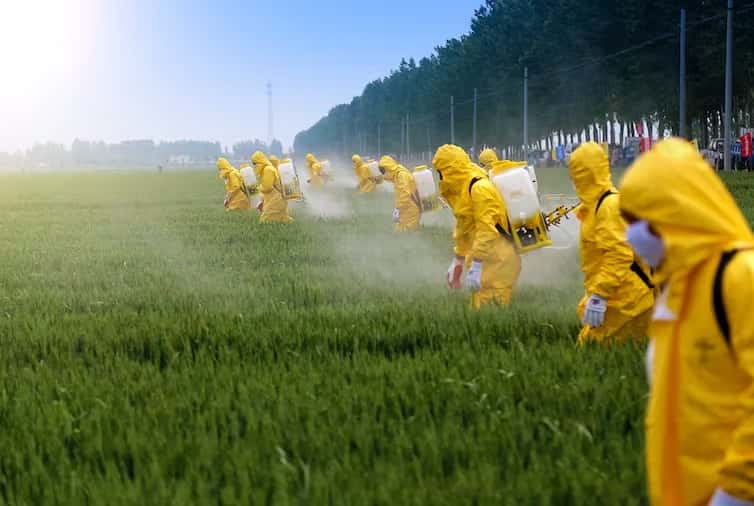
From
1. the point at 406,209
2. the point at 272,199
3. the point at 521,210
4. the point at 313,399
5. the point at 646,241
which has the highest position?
the point at 646,241

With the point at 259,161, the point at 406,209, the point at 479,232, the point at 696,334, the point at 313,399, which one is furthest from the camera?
the point at 259,161

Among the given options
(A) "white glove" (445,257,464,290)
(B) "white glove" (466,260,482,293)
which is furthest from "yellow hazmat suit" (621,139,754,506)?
(A) "white glove" (445,257,464,290)

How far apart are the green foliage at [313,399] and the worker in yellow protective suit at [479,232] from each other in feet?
1.30

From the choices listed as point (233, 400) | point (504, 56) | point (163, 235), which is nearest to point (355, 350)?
point (233, 400)

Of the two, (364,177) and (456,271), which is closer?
(456,271)

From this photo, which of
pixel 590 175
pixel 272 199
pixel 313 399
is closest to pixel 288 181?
pixel 272 199

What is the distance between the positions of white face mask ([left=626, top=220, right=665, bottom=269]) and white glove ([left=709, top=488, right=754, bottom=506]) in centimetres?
64

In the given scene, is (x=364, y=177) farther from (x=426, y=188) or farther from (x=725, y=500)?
(x=725, y=500)

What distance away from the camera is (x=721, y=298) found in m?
2.67

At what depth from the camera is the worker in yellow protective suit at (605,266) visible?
6.56 meters

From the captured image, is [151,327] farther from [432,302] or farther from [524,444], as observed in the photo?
[524,444]

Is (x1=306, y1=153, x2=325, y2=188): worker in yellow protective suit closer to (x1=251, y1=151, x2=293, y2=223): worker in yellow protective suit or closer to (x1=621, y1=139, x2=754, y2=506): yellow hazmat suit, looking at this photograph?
(x1=251, y1=151, x2=293, y2=223): worker in yellow protective suit

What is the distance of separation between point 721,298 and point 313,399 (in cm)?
335

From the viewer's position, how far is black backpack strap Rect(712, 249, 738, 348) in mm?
2645
